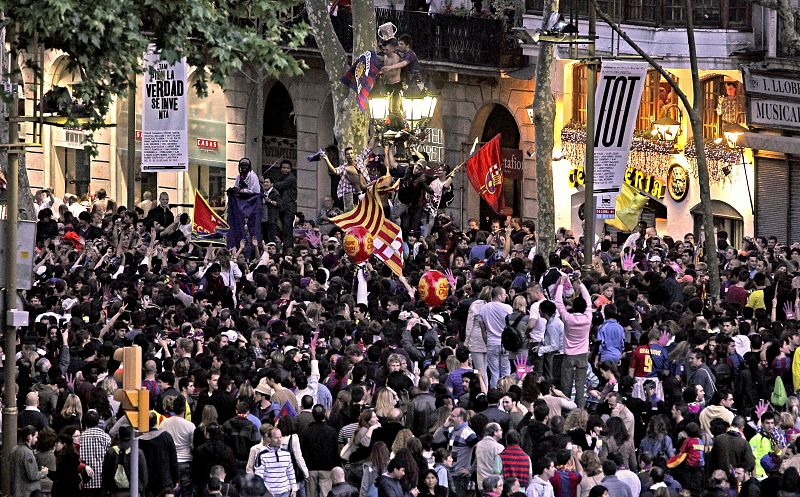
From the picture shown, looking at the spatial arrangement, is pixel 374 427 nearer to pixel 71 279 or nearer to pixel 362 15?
pixel 71 279

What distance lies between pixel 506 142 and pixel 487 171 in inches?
251

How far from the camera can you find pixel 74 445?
18.7 m

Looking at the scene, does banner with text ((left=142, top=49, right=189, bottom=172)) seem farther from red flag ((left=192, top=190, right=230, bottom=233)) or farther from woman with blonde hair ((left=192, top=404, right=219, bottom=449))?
woman with blonde hair ((left=192, top=404, right=219, bottom=449))

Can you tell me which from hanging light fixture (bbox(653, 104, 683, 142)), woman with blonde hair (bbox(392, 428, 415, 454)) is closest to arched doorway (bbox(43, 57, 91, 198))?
hanging light fixture (bbox(653, 104, 683, 142))

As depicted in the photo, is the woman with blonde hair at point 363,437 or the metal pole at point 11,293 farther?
the woman with blonde hair at point 363,437

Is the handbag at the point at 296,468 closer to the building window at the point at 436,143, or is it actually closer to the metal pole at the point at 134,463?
the metal pole at the point at 134,463

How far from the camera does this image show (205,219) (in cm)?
3123

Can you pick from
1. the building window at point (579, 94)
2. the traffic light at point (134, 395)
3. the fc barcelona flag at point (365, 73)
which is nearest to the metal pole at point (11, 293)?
the traffic light at point (134, 395)

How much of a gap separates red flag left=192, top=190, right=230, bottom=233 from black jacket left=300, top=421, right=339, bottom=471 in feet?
40.9

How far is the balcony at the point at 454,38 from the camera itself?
4072 centimetres

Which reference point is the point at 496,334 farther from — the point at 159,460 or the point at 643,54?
the point at 643,54

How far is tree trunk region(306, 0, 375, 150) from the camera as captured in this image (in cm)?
3541

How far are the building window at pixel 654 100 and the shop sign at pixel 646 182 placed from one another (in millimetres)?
859

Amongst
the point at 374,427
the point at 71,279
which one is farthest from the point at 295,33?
the point at 71,279
